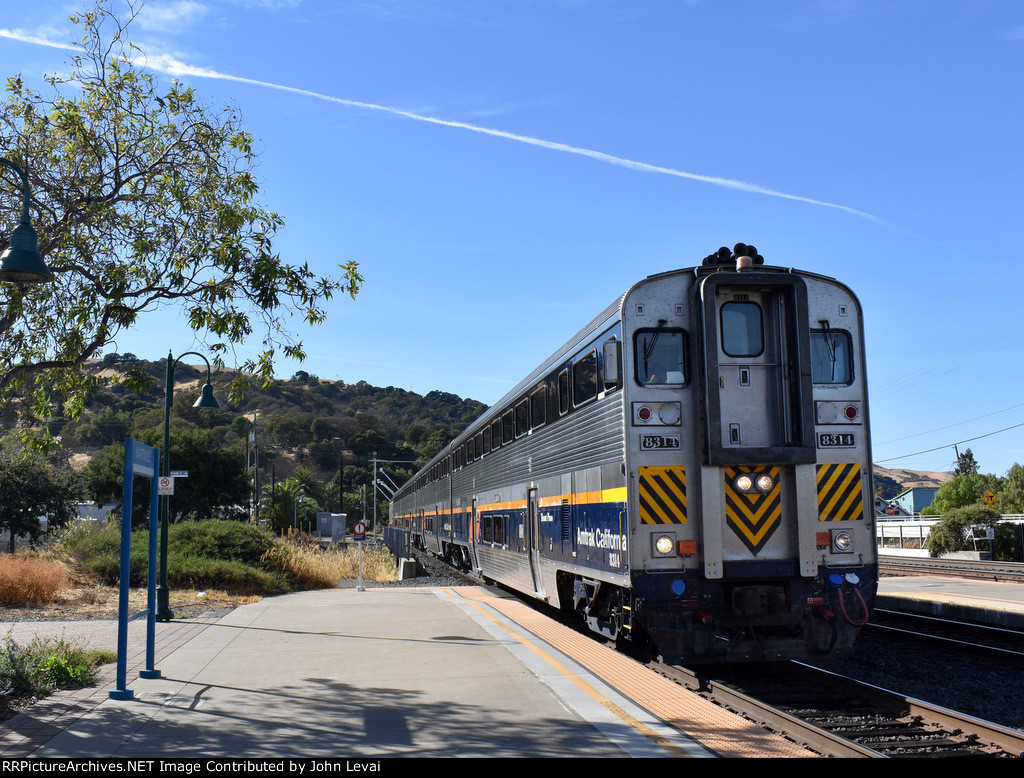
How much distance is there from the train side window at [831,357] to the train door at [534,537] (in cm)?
536

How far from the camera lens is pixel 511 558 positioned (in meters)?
16.1

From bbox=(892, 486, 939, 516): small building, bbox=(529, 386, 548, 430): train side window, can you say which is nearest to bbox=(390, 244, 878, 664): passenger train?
bbox=(529, 386, 548, 430): train side window

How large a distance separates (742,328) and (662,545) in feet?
8.11

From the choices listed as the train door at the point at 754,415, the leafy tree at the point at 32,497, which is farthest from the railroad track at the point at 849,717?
the leafy tree at the point at 32,497

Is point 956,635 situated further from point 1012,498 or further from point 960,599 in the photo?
point 1012,498

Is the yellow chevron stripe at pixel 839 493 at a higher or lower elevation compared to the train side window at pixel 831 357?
lower

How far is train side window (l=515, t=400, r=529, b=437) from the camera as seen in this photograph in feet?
47.8

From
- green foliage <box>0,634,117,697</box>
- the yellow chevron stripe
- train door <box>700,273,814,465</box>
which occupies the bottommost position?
green foliage <box>0,634,117,697</box>

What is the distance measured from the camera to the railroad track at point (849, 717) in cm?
630

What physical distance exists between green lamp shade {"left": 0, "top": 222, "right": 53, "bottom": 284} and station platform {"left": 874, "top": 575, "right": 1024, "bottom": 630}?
14.4 meters

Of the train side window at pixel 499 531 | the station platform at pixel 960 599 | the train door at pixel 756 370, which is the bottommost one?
the station platform at pixel 960 599

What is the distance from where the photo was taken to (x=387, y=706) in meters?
7.40

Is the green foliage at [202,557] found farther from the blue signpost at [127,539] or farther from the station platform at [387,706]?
the blue signpost at [127,539]

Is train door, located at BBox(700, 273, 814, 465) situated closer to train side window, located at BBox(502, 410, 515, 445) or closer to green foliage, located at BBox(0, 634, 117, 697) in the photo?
green foliage, located at BBox(0, 634, 117, 697)
